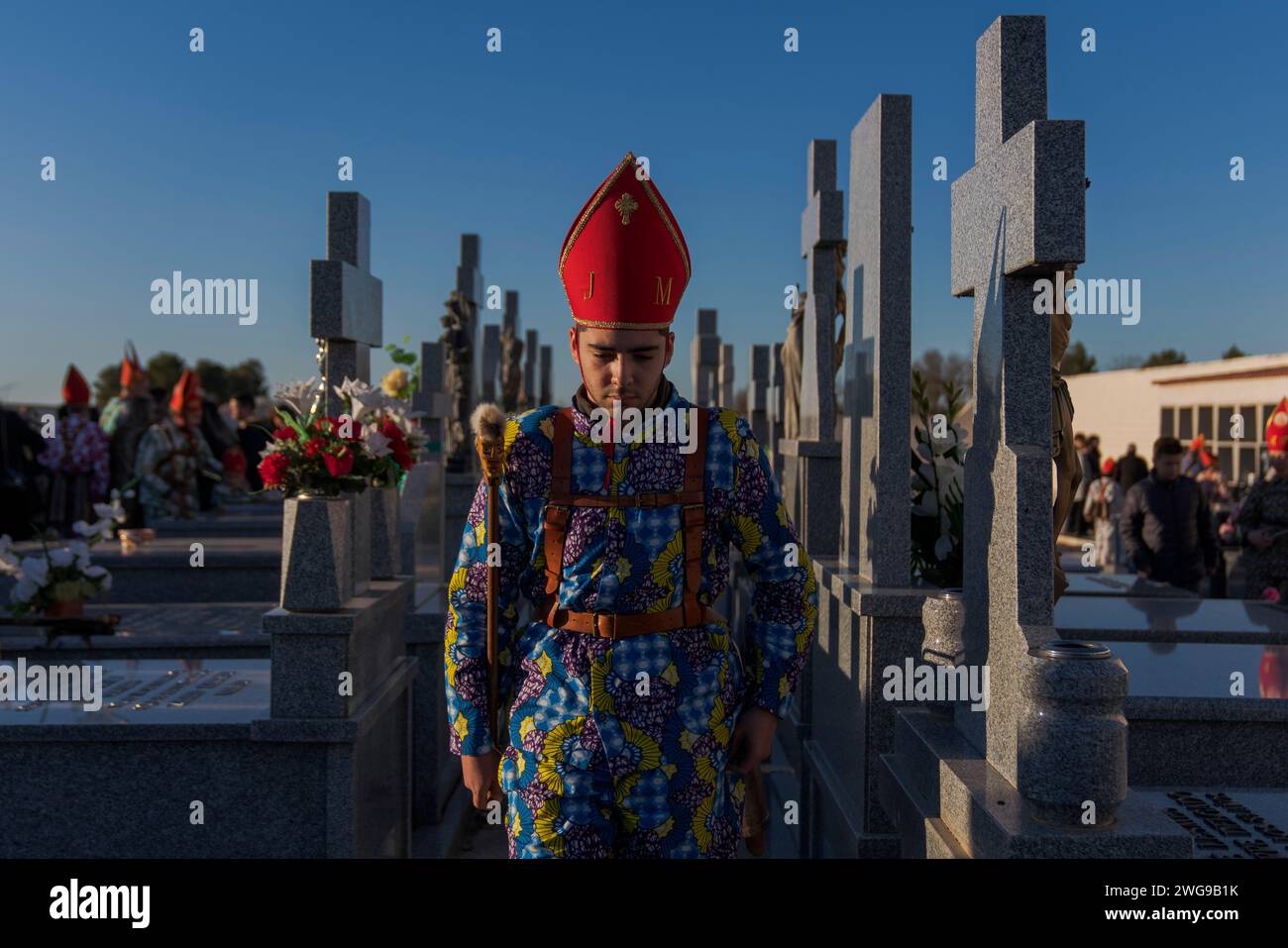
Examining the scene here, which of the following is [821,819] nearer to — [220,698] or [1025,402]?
[220,698]

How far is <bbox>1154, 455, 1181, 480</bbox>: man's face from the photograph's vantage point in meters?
9.16

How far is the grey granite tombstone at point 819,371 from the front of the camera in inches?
248

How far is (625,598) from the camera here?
2.71 metres

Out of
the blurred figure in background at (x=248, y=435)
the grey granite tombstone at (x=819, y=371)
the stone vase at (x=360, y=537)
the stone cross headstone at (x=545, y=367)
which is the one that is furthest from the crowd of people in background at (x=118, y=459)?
the stone cross headstone at (x=545, y=367)

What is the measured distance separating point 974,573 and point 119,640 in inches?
190

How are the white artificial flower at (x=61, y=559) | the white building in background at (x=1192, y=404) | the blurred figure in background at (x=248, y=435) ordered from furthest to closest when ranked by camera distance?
1. the white building in background at (x=1192, y=404)
2. the blurred figure in background at (x=248, y=435)
3. the white artificial flower at (x=61, y=559)

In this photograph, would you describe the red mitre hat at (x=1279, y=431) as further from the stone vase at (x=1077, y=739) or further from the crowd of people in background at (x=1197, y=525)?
the stone vase at (x=1077, y=739)

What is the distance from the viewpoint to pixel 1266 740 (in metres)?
4.05

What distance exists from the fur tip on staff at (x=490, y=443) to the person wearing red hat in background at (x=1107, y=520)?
12.5 metres

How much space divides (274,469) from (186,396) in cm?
1069

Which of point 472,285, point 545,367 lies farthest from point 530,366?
point 472,285

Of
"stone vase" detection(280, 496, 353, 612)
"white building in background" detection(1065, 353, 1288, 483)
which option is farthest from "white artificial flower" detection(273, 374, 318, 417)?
"white building in background" detection(1065, 353, 1288, 483)

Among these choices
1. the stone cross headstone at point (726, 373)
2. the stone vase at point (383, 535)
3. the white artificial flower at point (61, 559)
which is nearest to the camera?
the stone vase at point (383, 535)

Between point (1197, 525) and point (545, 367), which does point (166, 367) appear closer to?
point (545, 367)
